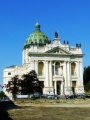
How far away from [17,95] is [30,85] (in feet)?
20.2

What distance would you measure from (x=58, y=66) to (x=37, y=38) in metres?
22.0

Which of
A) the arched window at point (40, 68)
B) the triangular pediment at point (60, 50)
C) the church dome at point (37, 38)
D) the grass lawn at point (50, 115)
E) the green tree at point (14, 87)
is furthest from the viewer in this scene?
the church dome at point (37, 38)

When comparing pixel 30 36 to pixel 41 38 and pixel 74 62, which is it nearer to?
pixel 41 38

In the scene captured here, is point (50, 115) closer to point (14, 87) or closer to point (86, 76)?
point (14, 87)

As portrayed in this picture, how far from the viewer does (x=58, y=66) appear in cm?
12862

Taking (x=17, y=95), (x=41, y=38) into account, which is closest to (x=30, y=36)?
(x=41, y=38)

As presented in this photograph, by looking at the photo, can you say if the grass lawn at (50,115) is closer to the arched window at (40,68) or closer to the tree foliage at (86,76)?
the arched window at (40,68)

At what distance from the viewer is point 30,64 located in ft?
415

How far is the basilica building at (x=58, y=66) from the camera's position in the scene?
125 meters

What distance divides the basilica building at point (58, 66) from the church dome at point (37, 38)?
15030mm

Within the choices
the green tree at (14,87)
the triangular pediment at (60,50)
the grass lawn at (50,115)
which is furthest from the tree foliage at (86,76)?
the grass lawn at (50,115)

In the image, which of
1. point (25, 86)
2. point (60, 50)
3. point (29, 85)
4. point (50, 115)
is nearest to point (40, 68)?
point (60, 50)

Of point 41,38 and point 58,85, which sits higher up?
point 41,38

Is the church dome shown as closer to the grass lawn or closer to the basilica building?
the basilica building
